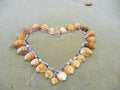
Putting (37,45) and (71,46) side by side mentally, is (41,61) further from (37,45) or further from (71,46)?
(71,46)

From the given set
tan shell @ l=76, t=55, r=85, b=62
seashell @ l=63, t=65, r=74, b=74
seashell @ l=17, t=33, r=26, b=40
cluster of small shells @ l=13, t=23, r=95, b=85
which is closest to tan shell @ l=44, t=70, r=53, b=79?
cluster of small shells @ l=13, t=23, r=95, b=85

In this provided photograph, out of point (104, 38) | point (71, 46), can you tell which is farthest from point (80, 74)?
point (104, 38)

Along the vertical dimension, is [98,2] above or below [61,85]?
above

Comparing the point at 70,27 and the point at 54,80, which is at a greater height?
the point at 70,27

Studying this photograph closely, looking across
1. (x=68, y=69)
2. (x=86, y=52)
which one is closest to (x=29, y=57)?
(x=68, y=69)

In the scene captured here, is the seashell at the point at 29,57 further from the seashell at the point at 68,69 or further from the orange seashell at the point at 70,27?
the orange seashell at the point at 70,27

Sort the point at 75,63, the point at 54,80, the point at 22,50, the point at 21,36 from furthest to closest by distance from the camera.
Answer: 1. the point at 21,36
2. the point at 22,50
3. the point at 75,63
4. the point at 54,80

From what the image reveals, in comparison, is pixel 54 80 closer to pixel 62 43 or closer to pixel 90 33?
pixel 62 43
